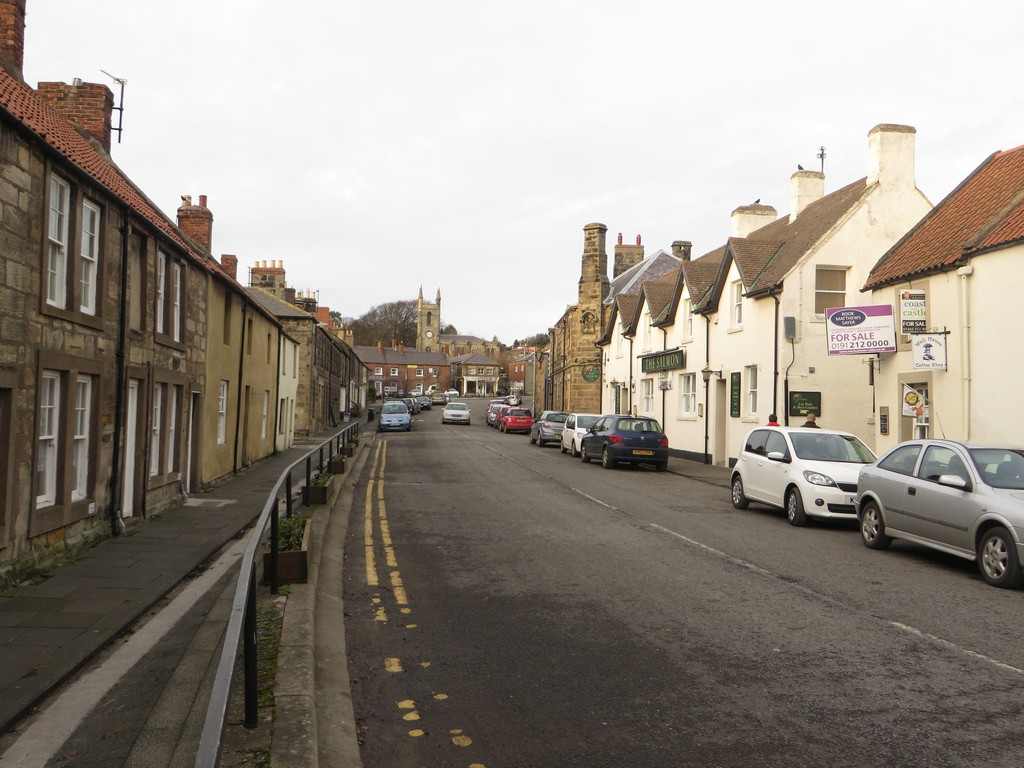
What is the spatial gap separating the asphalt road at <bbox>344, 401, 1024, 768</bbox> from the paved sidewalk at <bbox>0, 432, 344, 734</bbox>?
78.8 inches

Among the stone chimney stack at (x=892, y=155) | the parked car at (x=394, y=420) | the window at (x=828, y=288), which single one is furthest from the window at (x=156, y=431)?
the parked car at (x=394, y=420)

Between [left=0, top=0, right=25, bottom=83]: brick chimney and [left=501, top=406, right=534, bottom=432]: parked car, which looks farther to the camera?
[left=501, top=406, right=534, bottom=432]: parked car

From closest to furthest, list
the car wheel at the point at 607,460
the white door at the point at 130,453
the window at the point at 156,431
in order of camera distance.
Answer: the white door at the point at 130,453 < the window at the point at 156,431 < the car wheel at the point at 607,460

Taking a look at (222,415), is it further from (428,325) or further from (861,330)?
(428,325)

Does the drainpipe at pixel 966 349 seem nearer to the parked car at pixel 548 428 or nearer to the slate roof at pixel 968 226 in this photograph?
the slate roof at pixel 968 226

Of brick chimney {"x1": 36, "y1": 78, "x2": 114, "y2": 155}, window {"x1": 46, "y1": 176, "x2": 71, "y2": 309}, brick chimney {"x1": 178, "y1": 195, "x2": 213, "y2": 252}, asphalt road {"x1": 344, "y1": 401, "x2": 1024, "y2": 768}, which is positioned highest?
brick chimney {"x1": 36, "y1": 78, "x2": 114, "y2": 155}

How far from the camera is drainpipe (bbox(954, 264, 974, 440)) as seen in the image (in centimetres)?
1545

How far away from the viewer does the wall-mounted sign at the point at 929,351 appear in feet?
52.4

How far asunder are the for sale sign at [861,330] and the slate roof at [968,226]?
1.01m

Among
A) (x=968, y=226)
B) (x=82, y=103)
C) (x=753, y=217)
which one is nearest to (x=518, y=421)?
(x=753, y=217)

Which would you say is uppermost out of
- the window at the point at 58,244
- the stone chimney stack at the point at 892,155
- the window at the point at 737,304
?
the stone chimney stack at the point at 892,155

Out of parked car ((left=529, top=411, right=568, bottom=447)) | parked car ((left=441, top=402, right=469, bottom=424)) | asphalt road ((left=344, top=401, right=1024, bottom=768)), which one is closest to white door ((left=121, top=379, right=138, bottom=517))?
asphalt road ((left=344, top=401, right=1024, bottom=768))

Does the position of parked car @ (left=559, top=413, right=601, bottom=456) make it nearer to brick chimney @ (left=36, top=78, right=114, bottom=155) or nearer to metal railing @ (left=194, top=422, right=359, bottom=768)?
brick chimney @ (left=36, top=78, right=114, bottom=155)

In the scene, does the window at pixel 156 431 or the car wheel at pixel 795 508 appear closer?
the car wheel at pixel 795 508
